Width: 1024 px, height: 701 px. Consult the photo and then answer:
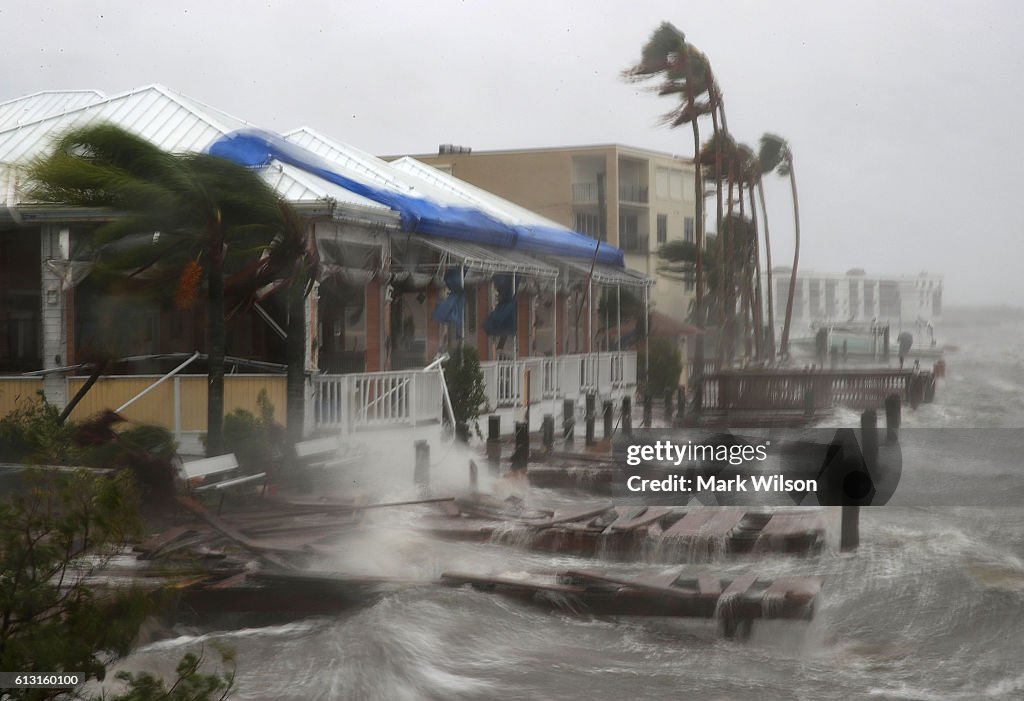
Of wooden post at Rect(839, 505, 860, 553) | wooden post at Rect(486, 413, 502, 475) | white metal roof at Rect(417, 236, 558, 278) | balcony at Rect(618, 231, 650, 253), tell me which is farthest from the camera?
wooden post at Rect(486, 413, 502, 475)

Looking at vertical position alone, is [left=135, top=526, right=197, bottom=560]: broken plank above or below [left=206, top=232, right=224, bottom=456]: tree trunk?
below

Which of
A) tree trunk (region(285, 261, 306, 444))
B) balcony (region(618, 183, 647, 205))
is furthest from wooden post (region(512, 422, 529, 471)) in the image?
balcony (region(618, 183, 647, 205))

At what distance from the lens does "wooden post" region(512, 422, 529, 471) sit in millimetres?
7401

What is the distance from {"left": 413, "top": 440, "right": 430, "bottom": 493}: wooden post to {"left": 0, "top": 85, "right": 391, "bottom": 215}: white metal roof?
134 cm

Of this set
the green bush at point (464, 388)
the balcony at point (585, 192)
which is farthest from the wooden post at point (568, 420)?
the balcony at point (585, 192)

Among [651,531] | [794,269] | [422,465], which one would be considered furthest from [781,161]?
[422,465]

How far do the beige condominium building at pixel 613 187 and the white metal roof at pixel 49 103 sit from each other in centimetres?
172

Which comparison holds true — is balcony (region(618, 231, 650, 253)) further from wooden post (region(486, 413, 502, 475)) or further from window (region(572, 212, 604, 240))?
wooden post (region(486, 413, 502, 475))

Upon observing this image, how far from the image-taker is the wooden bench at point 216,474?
227 inches

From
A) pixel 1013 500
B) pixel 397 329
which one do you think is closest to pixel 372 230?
pixel 397 329

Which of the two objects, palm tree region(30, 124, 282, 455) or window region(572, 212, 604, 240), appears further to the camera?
window region(572, 212, 604, 240)

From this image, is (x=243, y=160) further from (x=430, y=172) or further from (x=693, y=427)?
(x=693, y=427)

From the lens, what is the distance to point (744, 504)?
18.0ft

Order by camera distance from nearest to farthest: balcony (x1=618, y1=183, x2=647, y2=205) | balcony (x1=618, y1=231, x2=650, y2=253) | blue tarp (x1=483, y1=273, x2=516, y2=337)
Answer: balcony (x1=618, y1=183, x2=647, y2=205), balcony (x1=618, y1=231, x2=650, y2=253), blue tarp (x1=483, y1=273, x2=516, y2=337)
